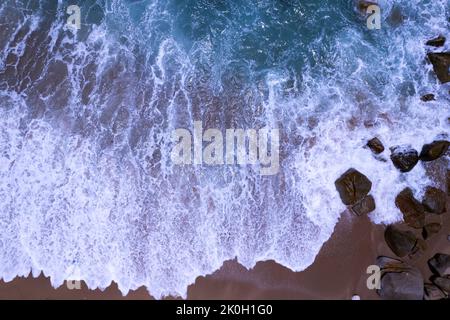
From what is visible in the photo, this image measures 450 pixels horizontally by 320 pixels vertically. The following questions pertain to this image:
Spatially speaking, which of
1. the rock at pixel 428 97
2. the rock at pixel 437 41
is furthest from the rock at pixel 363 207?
the rock at pixel 437 41

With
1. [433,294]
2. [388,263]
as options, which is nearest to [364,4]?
[388,263]

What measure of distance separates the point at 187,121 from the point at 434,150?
18.3 ft

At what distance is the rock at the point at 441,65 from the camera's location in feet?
27.2

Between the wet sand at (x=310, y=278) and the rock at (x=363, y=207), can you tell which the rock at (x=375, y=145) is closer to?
the rock at (x=363, y=207)

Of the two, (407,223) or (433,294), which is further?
(407,223)

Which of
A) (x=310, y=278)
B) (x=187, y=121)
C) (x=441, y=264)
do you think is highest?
(x=187, y=121)

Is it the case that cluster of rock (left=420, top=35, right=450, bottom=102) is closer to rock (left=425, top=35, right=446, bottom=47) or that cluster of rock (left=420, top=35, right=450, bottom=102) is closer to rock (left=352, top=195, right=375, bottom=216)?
rock (left=425, top=35, right=446, bottom=47)

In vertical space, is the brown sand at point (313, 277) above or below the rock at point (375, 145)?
below

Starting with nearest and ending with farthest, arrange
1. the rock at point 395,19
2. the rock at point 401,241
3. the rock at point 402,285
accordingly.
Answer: the rock at point 402,285 → the rock at point 401,241 → the rock at point 395,19

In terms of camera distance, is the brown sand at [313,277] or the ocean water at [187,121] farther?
the ocean water at [187,121]

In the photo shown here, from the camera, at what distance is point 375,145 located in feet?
26.5

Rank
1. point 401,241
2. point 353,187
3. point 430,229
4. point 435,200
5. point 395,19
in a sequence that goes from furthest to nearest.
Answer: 1. point 395,19
2. point 353,187
3. point 435,200
4. point 430,229
5. point 401,241

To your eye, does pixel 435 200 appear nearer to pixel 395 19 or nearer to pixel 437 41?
pixel 437 41

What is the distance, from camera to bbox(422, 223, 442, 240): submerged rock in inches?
302
